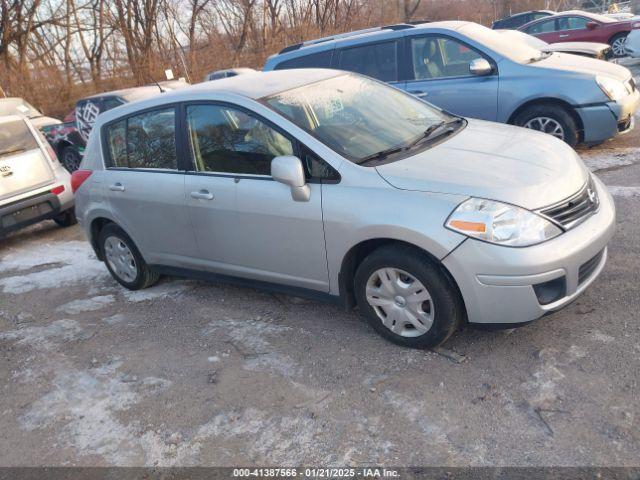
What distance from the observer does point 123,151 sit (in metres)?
4.79

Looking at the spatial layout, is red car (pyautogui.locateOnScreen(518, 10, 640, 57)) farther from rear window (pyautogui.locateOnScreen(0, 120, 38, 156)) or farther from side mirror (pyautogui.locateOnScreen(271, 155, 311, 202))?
side mirror (pyautogui.locateOnScreen(271, 155, 311, 202))

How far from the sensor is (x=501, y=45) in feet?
22.6

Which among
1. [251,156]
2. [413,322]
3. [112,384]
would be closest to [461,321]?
[413,322]

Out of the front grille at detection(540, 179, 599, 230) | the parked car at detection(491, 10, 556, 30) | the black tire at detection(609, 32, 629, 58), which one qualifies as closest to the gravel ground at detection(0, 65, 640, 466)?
the front grille at detection(540, 179, 599, 230)

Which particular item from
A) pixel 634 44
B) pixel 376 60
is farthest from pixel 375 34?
pixel 634 44

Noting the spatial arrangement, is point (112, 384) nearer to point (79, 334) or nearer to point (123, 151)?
point (79, 334)

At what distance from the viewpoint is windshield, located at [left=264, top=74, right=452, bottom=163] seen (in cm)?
367

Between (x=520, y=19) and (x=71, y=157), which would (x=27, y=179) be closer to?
(x=71, y=157)

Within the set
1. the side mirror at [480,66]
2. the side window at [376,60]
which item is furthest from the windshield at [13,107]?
the side mirror at [480,66]

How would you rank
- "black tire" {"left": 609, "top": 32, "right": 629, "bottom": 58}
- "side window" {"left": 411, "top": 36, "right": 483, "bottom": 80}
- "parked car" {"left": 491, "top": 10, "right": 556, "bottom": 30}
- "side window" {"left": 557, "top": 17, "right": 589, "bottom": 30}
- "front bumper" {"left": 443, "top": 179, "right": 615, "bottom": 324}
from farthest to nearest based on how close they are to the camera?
"parked car" {"left": 491, "top": 10, "right": 556, "bottom": 30}, "side window" {"left": 557, "top": 17, "right": 589, "bottom": 30}, "black tire" {"left": 609, "top": 32, "right": 629, "bottom": 58}, "side window" {"left": 411, "top": 36, "right": 483, "bottom": 80}, "front bumper" {"left": 443, "top": 179, "right": 615, "bottom": 324}

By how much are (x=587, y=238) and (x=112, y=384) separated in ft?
9.94

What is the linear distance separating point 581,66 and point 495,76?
1062 mm

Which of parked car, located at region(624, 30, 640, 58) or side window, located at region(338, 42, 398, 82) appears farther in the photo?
parked car, located at region(624, 30, 640, 58)

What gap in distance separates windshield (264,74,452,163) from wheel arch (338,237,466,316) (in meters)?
0.53
